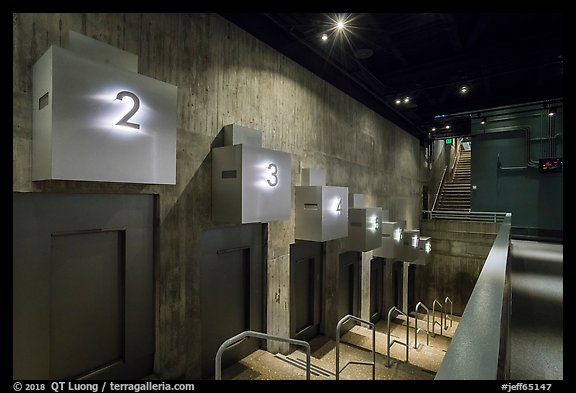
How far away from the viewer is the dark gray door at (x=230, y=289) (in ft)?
11.2

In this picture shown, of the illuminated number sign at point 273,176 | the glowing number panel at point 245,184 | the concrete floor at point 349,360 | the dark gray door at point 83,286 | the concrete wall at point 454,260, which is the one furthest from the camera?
the concrete wall at point 454,260

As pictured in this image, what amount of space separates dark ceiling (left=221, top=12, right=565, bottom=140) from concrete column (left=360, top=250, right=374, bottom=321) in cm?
403

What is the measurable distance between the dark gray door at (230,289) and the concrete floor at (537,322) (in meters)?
2.95

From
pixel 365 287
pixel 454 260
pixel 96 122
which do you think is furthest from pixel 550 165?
pixel 96 122

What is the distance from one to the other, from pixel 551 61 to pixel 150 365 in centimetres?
800

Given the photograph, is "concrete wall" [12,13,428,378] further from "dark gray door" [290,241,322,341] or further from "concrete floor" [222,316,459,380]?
"concrete floor" [222,316,459,380]

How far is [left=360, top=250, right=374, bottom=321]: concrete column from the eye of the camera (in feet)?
21.9

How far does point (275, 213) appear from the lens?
3.66 metres

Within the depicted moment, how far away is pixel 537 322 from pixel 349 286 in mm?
4165

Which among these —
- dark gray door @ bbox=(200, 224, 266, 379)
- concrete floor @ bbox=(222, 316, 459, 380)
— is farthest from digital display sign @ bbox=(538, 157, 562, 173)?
dark gray door @ bbox=(200, 224, 266, 379)

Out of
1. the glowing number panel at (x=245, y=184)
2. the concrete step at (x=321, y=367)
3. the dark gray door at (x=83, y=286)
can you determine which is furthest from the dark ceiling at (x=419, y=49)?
the concrete step at (x=321, y=367)

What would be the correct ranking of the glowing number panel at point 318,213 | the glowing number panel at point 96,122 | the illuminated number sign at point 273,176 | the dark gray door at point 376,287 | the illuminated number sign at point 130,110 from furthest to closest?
1. the dark gray door at point 376,287
2. the glowing number panel at point 318,213
3. the illuminated number sign at point 273,176
4. the illuminated number sign at point 130,110
5. the glowing number panel at point 96,122

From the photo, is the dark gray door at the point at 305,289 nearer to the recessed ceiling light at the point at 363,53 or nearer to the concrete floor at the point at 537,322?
the concrete floor at the point at 537,322

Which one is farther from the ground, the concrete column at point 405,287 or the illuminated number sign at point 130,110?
the illuminated number sign at point 130,110
